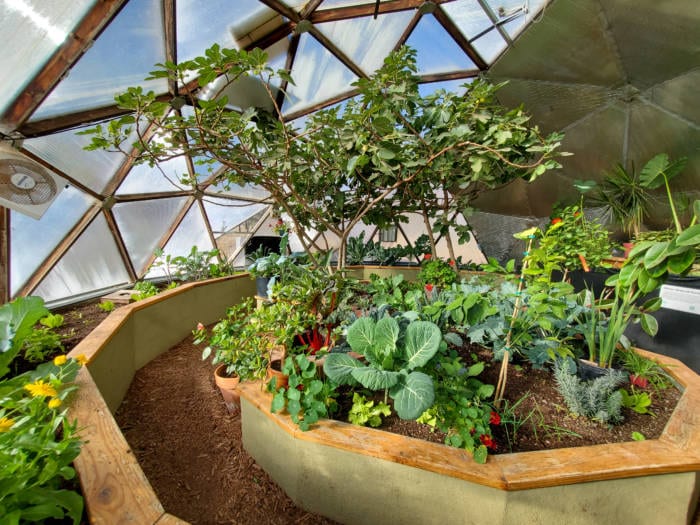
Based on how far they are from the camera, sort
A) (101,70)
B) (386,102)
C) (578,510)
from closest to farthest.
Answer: (578,510) → (386,102) → (101,70)

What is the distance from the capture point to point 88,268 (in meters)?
3.96

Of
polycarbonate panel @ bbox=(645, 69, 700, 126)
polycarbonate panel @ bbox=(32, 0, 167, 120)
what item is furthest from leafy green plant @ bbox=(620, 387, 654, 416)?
polycarbonate panel @ bbox=(645, 69, 700, 126)

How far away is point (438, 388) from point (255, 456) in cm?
125

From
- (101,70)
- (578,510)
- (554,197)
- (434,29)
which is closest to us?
(578,510)

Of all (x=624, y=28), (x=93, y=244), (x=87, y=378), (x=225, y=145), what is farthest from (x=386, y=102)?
(x=624, y=28)

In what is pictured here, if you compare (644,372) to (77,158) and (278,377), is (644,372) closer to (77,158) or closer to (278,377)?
(278,377)

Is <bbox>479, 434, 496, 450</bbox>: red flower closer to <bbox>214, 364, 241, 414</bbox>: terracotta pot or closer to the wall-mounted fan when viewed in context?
<bbox>214, 364, 241, 414</bbox>: terracotta pot

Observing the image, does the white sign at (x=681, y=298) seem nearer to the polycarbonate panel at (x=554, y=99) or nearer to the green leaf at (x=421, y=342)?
the green leaf at (x=421, y=342)

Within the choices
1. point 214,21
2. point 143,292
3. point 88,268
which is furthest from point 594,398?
point 88,268

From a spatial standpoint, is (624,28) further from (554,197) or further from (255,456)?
(255,456)

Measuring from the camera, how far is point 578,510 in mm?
1145

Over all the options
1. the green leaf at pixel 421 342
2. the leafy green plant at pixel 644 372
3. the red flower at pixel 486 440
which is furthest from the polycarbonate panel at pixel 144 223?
the leafy green plant at pixel 644 372

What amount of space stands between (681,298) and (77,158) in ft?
21.1

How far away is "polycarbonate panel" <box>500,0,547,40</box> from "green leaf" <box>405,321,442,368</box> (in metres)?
5.69
